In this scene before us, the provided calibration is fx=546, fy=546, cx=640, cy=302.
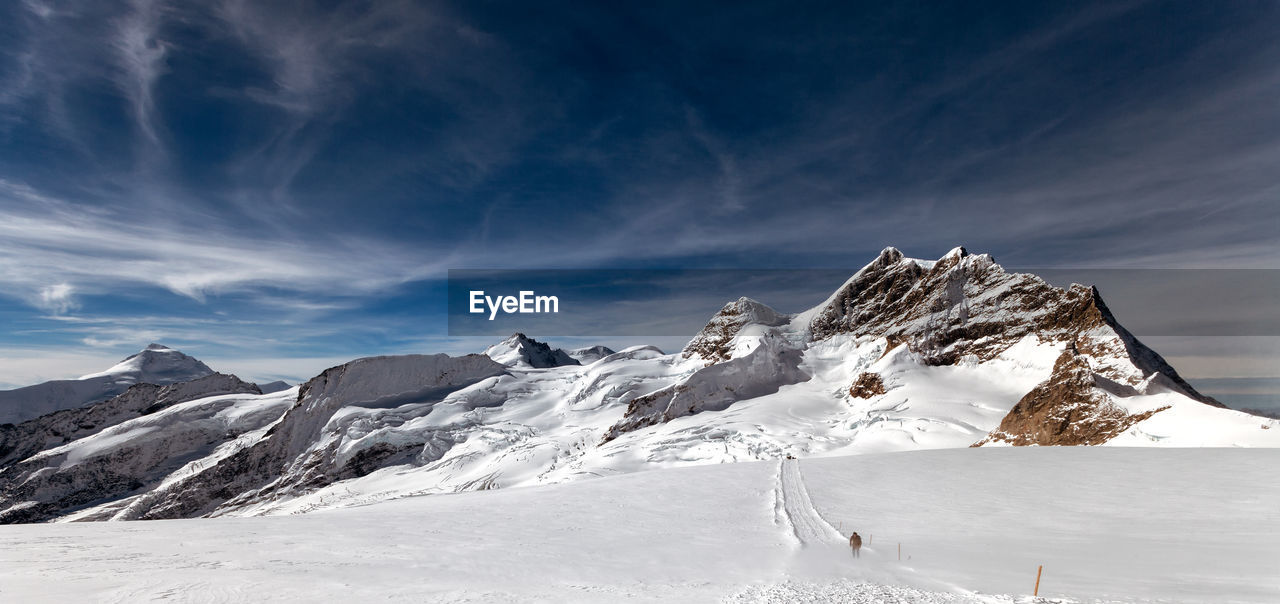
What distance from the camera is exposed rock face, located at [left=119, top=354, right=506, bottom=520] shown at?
88.1 meters

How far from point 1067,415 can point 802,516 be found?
44603 millimetres

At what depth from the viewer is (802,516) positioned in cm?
2159

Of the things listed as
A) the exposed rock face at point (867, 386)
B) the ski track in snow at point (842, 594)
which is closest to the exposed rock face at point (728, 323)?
the exposed rock face at point (867, 386)

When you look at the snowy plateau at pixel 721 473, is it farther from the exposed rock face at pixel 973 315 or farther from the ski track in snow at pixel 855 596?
the exposed rock face at pixel 973 315

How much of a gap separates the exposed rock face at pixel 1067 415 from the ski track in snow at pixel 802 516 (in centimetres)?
3321

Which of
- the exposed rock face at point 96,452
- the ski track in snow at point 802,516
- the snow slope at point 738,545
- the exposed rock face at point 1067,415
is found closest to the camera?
the snow slope at point 738,545

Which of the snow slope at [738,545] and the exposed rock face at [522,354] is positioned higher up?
the exposed rock face at [522,354]

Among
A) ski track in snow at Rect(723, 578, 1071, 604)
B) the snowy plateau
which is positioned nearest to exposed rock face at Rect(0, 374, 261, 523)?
the snowy plateau

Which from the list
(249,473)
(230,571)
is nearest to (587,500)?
(230,571)

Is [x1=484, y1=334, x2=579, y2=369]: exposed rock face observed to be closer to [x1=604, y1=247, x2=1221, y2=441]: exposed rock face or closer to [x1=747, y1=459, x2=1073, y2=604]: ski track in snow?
[x1=604, y1=247, x2=1221, y2=441]: exposed rock face

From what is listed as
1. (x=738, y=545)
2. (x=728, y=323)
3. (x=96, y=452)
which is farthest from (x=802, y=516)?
(x=96, y=452)

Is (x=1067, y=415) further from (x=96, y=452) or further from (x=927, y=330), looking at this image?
(x=96, y=452)

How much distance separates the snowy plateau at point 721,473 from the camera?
13133mm

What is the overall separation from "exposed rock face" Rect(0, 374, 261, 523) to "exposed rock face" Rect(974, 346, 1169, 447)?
13056cm
